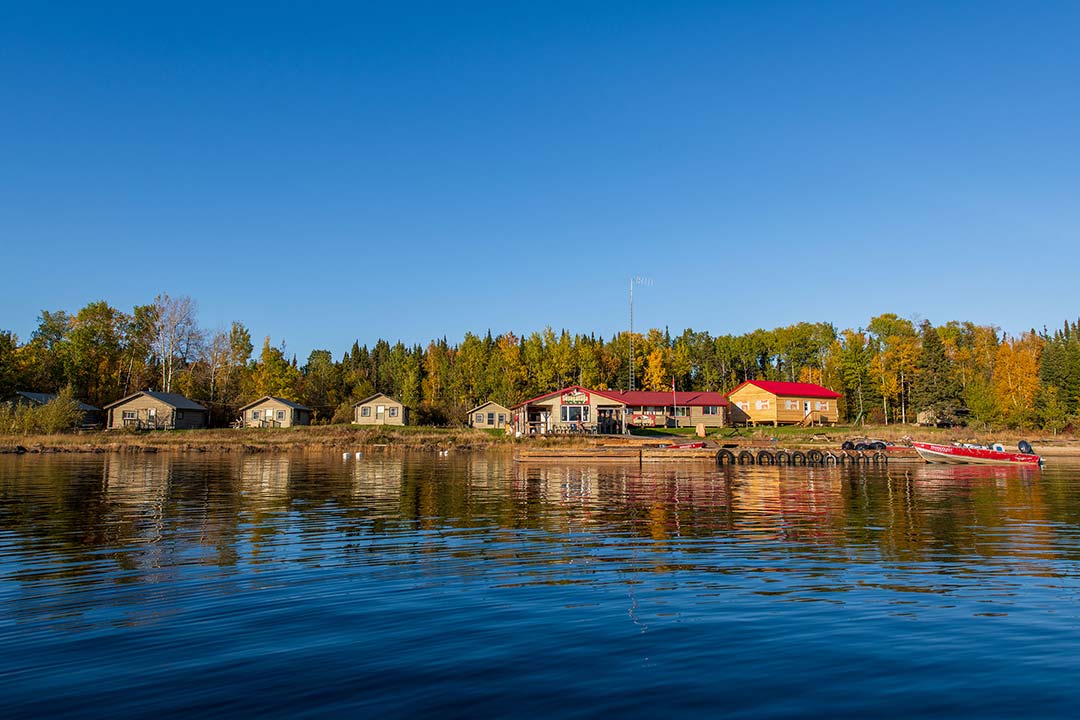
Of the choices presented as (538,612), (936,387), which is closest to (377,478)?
(538,612)

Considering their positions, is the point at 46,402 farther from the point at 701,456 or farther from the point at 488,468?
the point at 701,456

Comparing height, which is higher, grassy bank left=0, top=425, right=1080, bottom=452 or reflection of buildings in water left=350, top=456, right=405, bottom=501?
grassy bank left=0, top=425, right=1080, bottom=452

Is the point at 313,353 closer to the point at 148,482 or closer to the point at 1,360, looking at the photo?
the point at 1,360

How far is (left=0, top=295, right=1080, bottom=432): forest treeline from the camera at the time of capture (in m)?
85.1

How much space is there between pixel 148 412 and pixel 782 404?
80131 mm

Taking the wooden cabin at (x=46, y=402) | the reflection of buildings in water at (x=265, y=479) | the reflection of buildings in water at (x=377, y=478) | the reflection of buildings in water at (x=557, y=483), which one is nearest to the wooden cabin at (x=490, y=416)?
the reflection of buildings in water at (x=377, y=478)

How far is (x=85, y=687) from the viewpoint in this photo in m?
7.77

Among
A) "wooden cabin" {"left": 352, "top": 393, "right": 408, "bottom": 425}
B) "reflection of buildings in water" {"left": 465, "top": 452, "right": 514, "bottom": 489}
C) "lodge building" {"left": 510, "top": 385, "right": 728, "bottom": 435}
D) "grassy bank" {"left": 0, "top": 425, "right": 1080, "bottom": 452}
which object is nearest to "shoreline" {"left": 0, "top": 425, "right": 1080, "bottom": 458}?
"grassy bank" {"left": 0, "top": 425, "right": 1080, "bottom": 452}

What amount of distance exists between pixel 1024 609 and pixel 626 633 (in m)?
6.79

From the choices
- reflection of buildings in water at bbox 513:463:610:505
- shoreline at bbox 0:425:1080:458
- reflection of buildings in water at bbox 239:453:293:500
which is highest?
shoreline at bbox 0:425:1080:458

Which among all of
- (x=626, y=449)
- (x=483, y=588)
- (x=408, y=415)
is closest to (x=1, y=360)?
(x=408, y=415)

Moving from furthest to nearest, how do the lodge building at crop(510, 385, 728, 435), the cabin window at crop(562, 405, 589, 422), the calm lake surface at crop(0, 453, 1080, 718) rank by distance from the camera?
1. the cabin window at crop(562, 405, 589, 422)
2. the lodge building at crop(510, 385, 728, 435)
3. the calm lake surface at crop(0, 453, 1080, 718)

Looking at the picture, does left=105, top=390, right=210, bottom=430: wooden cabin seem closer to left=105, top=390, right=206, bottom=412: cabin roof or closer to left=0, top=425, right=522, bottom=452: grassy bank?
left=105, top=390, right=206, bottom=412: cabin roof

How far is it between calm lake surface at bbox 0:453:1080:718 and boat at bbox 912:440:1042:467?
2883cm
